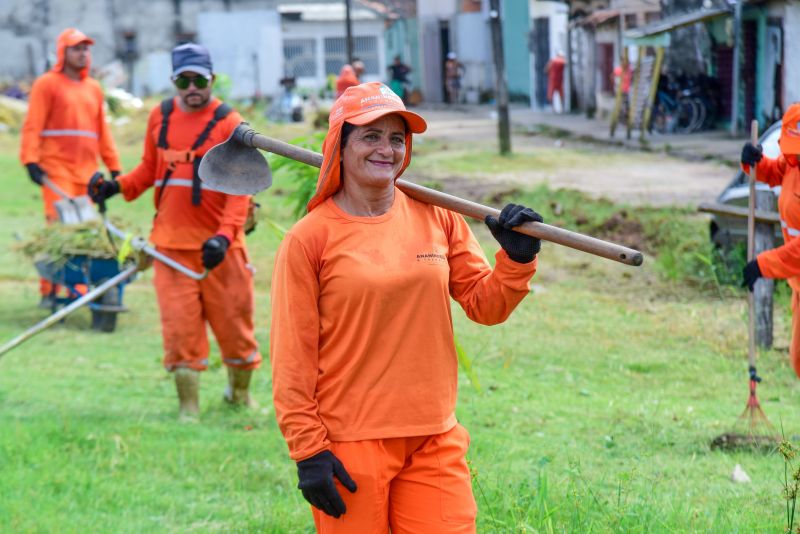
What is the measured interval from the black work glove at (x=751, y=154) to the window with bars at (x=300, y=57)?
4261 centimetres

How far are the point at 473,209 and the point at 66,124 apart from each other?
8.03 meters

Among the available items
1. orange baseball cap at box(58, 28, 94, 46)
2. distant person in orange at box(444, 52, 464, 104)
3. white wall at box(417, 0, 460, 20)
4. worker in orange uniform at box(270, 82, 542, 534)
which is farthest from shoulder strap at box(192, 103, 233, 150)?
white wall at box(417, 0, 460, 20)

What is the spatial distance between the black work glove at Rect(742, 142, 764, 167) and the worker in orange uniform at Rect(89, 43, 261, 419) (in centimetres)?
280

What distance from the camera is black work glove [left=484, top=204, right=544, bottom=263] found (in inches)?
152

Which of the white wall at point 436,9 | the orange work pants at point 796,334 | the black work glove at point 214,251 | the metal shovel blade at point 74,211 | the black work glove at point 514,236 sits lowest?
the orange work pants at point 796,334

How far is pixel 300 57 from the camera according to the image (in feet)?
160

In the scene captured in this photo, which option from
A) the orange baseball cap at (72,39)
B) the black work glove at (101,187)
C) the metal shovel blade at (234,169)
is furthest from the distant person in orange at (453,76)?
the metal shovel blade at (234,169)

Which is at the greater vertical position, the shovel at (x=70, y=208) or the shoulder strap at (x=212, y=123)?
the shoulder strap at (x=212, y=123)

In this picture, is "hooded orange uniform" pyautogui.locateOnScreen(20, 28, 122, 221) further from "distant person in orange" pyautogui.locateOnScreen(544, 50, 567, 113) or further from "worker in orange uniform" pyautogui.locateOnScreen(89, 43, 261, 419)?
"distant person in orange" pyautogui.locateOnScreen(544, 50, 567, 113)

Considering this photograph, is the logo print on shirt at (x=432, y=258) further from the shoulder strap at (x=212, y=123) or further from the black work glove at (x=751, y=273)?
the shoulder strap at (x=212, y=123)

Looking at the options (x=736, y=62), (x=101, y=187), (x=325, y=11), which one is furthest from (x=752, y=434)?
(x=325, y=11)

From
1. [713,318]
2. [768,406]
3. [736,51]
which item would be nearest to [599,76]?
[736,51]

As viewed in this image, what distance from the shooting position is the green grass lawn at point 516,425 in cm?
564

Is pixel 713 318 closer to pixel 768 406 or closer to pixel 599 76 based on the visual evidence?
pixel 768 406
